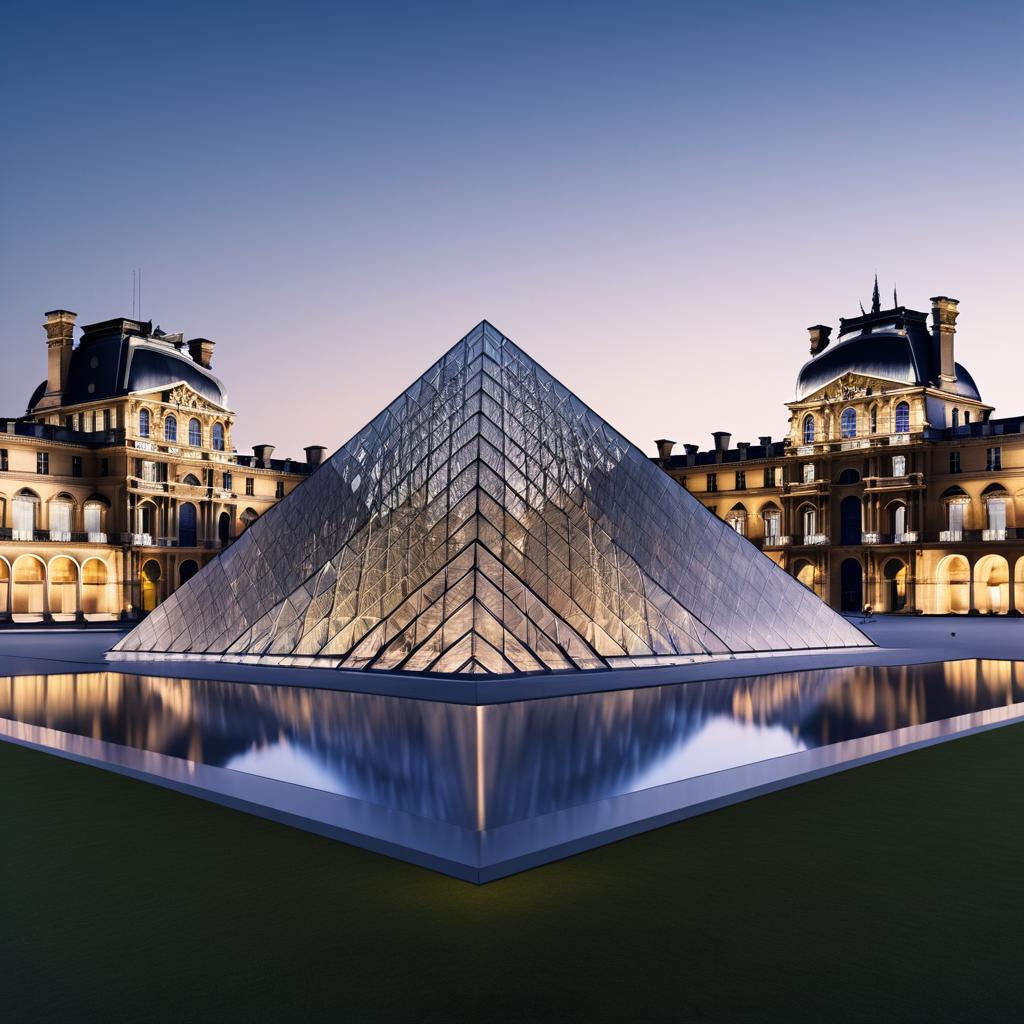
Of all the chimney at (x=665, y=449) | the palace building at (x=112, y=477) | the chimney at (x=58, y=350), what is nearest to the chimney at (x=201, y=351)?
the palace building at (x=112, y=477)

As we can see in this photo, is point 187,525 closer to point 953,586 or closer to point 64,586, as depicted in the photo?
point 64,586

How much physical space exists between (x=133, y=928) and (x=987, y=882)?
4.99 m

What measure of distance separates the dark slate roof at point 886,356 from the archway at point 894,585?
33.4ft

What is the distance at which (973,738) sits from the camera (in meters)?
12.0

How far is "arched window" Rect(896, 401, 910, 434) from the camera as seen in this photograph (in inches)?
2251

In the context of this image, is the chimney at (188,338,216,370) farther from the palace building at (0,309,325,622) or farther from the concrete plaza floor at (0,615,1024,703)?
the concrete plaza floor at (0,615,1024,703)

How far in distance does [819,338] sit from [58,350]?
152 feet

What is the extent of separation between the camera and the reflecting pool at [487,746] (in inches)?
294

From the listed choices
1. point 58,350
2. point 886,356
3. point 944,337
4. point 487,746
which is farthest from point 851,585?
point 487,746

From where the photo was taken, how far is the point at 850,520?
6078 cm

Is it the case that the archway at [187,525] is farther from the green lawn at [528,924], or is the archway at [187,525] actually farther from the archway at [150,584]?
the green lawn at [528,924]

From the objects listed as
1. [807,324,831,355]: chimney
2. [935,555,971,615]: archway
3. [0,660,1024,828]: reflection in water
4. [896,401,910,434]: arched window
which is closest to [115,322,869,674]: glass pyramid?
[0,660,1024,828]: reflection in water

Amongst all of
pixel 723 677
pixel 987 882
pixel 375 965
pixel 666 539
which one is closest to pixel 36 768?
pixel 375 965

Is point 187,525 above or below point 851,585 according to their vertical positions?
above
